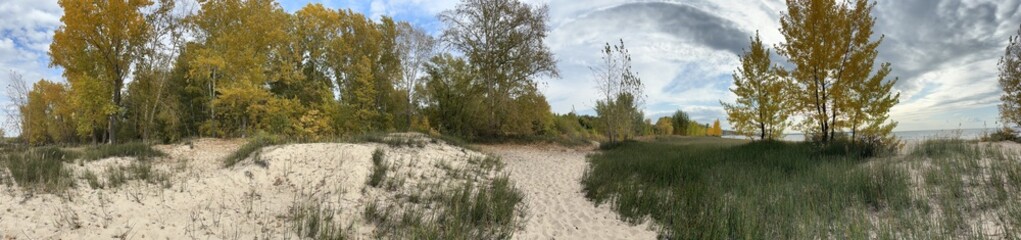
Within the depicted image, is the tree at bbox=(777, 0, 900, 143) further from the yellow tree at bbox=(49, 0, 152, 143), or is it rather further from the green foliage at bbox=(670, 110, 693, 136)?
the green foliage at bbox=(670, 110, 693, 136)

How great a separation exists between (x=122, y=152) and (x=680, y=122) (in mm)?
46692

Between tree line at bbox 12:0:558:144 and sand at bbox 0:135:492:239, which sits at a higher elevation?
tree line at bbox 12:0:558:144

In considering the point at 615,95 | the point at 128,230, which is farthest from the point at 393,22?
the point at 128,230

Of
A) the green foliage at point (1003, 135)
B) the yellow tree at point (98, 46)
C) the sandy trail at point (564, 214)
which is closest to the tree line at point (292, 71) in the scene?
the yellow tree at point (98, 46)

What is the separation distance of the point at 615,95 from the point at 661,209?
16.2m

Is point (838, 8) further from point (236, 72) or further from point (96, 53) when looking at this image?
point (96, 53)

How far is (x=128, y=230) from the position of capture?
5.17 metres

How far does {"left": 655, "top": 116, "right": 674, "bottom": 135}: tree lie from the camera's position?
44.3m

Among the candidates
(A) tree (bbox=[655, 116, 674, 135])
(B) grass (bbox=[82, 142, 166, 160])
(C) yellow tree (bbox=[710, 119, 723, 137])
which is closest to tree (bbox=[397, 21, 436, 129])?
(B) grass (bbox=[82, 142, 166, 160])

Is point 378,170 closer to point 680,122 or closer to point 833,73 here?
point 833,73

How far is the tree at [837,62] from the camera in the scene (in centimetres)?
1320

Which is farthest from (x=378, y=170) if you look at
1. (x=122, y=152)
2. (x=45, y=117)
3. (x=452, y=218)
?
(x=45, y=117)

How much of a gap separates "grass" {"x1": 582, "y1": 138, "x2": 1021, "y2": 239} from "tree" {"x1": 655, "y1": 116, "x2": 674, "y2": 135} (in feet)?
115

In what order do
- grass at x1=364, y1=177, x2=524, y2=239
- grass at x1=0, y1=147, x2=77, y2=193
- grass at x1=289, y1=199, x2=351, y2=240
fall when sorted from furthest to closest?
grass at x1=0, y1=147, x2=77, y2=193 < grass at x1=364, y1=177, x2=524, y2=239 < grass at x1=289, y1=199, x2=351, y2=240
